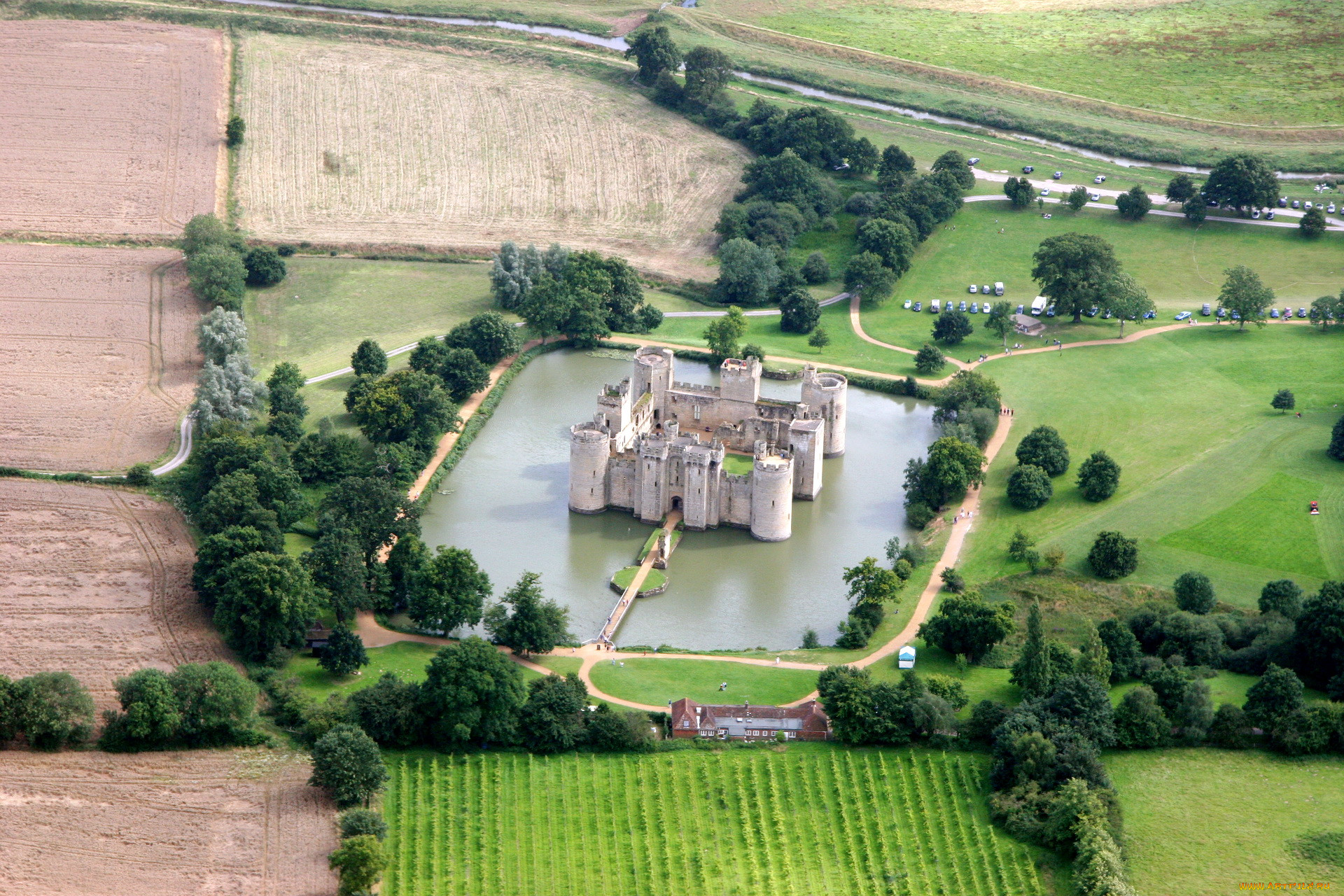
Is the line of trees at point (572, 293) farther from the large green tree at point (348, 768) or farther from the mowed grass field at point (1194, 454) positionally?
the large green tree at point (348, 768)

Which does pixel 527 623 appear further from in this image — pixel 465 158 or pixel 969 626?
pixel 465 158

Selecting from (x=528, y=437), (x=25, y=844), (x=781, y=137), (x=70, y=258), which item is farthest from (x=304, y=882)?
(x=781, y=137)

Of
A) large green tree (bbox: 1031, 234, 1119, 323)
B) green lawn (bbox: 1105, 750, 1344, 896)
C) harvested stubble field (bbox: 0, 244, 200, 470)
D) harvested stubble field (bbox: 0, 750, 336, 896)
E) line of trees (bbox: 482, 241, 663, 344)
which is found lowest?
harvested stubble field (bbox: 0, 244, 200, 470)

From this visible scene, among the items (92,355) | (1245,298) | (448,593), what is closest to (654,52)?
(1245,298)

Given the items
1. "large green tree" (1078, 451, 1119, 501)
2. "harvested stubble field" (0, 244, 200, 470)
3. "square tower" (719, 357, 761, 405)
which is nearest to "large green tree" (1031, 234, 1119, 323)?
"large green tree" (1078, 451, 1119, 501)

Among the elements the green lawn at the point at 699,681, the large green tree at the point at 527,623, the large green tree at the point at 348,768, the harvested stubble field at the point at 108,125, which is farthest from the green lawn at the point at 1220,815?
the harvested stubble field at the point at 108,125

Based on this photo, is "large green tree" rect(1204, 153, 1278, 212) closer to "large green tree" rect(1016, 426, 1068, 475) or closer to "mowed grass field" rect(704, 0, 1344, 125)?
"mowed grass field" rect(704, 0, 1344, 125)

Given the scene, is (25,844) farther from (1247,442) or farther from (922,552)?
(1247,442)
